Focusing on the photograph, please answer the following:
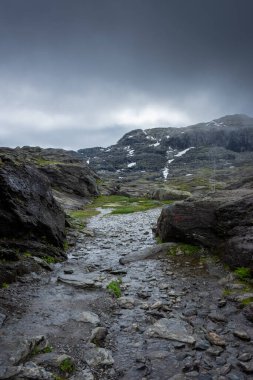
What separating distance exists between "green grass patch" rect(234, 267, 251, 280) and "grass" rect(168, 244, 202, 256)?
16.6ft

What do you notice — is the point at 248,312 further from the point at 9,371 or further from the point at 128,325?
the point at 9,371

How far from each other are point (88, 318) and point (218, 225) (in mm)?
11523

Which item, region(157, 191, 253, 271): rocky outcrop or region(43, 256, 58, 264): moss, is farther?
region(43, 256, 58, 264): moss

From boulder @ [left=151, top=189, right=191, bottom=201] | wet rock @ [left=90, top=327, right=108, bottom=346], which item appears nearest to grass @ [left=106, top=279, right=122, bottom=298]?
wet rock @ [left=90, top=327, right=108, bottom=346]

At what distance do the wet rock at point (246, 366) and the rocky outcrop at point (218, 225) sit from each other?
287 inches

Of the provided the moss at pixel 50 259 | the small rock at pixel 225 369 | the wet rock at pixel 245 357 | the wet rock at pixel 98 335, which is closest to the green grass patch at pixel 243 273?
the wet rock at pixel 245 357

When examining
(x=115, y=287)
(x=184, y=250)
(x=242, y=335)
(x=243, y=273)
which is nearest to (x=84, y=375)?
(x=242, y=335)

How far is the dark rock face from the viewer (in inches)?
798

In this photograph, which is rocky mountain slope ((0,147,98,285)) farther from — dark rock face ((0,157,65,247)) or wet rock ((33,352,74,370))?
wet rock ((33,352,74,370))

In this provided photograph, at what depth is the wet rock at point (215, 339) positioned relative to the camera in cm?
1048

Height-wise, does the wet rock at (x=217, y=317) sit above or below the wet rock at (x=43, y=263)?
below

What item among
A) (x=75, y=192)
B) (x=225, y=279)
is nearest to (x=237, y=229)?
(x=225, y=279)

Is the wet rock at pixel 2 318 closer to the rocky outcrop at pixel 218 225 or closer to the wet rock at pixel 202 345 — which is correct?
the wet rock at pixel 202 345

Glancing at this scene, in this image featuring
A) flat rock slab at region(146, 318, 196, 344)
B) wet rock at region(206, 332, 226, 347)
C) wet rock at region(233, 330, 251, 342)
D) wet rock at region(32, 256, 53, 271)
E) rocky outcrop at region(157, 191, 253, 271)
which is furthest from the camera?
wet rock at region(32, 256, 53, 271)
